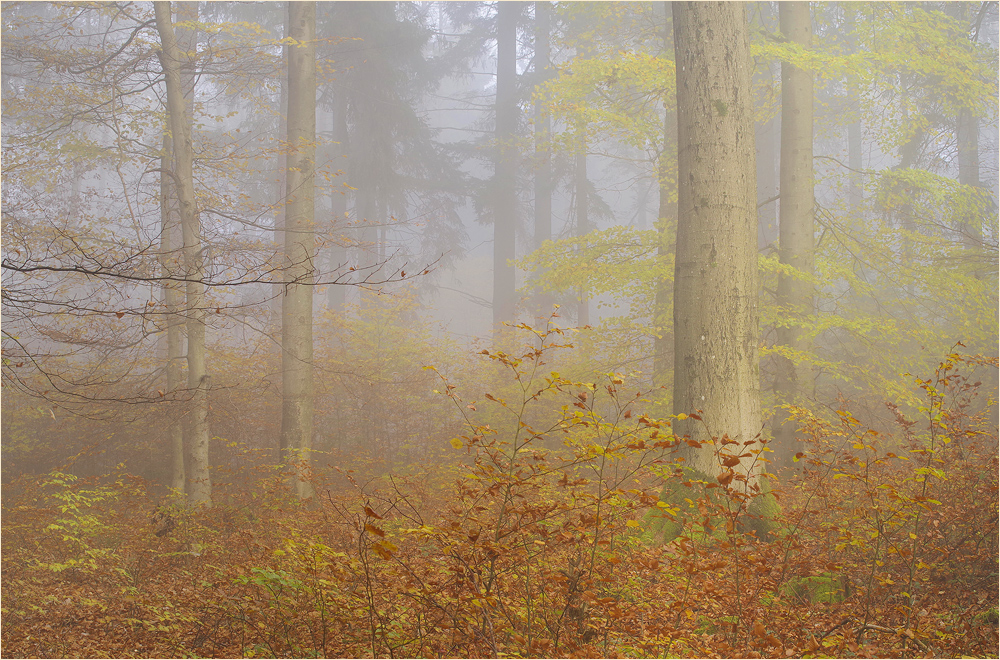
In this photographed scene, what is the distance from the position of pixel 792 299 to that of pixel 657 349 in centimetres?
220

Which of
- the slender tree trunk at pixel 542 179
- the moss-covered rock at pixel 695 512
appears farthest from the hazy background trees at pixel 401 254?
the slender tree trunk at pixel 542 179

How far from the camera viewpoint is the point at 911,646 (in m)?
3.28

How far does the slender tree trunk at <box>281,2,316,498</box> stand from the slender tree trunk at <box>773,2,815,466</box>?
7114mm

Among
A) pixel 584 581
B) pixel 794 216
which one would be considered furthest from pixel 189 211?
pixel 794 216

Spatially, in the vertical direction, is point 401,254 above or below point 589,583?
above

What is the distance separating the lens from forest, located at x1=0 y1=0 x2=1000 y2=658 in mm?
3607

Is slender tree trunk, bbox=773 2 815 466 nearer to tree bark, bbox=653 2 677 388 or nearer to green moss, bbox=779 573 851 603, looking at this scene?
tree bark, bbox=653 2 677 388

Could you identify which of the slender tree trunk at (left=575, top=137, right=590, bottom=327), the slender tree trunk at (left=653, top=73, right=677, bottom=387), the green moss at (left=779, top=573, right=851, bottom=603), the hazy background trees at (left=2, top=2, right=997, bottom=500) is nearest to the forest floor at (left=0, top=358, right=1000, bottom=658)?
the green moss at (left=779, top=573, right=851, bottom=603)

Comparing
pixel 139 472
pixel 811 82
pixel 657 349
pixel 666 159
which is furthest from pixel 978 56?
pixel 139 472

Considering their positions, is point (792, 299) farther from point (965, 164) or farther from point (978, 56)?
point (965, 164)

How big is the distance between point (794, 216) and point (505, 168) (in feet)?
41.1

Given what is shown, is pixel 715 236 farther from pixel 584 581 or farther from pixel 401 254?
pixel 401 254

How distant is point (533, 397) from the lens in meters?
3.62

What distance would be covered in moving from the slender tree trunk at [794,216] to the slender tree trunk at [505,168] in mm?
10748
